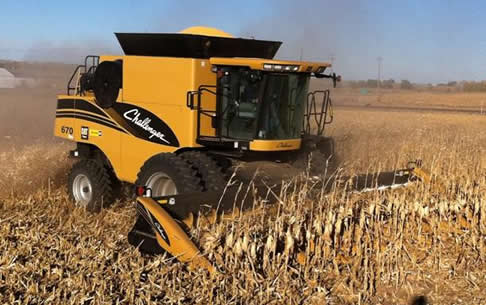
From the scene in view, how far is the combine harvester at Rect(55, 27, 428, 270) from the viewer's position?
6555 mm

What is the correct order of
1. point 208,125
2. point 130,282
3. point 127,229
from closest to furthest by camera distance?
point 130,282, point 127,229, point 208,125

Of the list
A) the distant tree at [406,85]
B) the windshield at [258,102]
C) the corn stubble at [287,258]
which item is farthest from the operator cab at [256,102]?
the distant tree at [406,85]

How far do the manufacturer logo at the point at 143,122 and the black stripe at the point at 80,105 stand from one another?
1.66 feet

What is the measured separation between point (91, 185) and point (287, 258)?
4199 millimetres

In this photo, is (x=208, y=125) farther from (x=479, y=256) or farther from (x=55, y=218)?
(x=479, y=256)

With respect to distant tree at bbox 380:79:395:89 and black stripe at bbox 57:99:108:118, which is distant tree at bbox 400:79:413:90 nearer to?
distant tree at bbox 380:79:395:89

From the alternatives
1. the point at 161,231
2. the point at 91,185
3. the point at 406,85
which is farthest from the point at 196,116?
the point at 406,85

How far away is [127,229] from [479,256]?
3.72 meters

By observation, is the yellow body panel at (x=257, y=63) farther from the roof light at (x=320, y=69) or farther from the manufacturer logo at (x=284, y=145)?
the manufacturer logo at (x=284, y=145)

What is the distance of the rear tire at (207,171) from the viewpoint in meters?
6.35

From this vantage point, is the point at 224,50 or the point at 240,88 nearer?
the point at 240,88

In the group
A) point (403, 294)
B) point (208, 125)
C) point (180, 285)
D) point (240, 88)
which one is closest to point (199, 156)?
point (208, 125)

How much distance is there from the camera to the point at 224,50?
7.33m

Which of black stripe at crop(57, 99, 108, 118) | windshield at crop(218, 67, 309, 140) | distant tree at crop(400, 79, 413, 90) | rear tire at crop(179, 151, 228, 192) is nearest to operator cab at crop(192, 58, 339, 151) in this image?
windshield at crop(218, 67, 309, 140)
